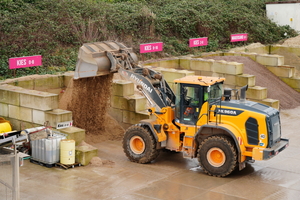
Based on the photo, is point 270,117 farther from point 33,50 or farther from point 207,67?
point 33,50

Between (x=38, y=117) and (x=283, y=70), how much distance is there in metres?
14.5

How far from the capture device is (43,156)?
14.6 m

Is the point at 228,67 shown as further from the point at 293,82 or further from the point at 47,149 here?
the point at 47,149

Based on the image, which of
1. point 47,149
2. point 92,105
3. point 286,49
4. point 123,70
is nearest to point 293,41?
point 286,49

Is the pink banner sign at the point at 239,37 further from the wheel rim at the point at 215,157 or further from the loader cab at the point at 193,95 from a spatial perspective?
the wheel rim at the point at 215,157

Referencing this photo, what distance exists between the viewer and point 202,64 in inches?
944

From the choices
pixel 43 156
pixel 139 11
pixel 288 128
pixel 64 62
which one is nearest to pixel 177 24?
pixel 139 11

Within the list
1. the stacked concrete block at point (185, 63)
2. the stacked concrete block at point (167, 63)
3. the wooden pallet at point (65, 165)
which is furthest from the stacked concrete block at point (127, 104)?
the stacked concrete block at point (185, 63)

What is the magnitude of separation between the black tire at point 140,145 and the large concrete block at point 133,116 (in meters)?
3.18

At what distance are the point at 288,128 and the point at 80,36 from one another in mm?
12260

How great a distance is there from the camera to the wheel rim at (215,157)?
45.1ft

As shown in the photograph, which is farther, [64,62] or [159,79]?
[64,62]

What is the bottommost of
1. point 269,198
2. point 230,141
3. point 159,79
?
point 269,198

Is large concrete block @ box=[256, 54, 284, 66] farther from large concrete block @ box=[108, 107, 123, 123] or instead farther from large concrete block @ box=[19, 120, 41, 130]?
large concrete block @ box=[19, 120, 41, 130]
